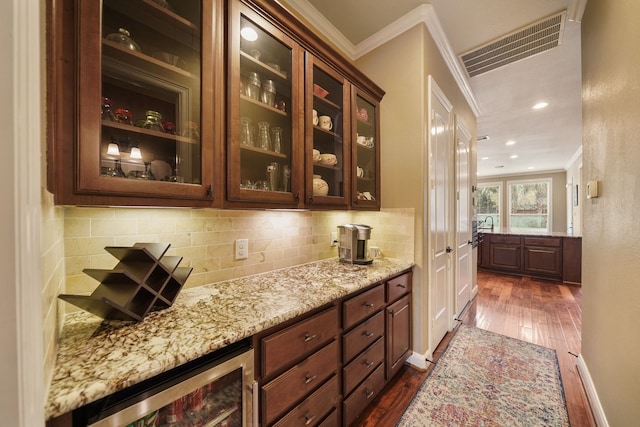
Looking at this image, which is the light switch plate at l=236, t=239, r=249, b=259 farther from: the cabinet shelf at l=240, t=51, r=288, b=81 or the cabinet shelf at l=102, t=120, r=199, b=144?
the cabinet shelf at l=240, t=51, r=288, b=81

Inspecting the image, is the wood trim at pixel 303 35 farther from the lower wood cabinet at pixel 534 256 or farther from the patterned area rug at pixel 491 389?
the lower wood cabinet at pixel 534 256

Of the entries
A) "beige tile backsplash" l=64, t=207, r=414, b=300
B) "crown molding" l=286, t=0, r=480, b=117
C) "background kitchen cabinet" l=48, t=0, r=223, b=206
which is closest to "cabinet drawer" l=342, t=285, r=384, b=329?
"beige tile backsplash" l=64, t=207, r=414, b=300

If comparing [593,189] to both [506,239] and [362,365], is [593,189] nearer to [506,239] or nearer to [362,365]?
[362,365]

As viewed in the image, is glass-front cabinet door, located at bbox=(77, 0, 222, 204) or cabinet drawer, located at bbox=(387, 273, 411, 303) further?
cabinet drawer, located at bbox=(387, 273, 411, 303)

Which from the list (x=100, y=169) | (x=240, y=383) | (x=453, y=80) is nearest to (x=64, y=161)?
(x=100, y=169)

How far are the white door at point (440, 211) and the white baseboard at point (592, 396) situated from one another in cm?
94

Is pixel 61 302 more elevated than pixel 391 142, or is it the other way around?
pixel 391 142

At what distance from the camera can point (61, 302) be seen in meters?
0.84

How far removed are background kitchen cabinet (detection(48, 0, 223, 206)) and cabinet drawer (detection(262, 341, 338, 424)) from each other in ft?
2.57

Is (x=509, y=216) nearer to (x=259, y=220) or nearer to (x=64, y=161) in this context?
(x=259, y=220)

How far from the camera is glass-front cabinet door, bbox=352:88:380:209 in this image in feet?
6.11

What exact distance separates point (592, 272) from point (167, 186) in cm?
259

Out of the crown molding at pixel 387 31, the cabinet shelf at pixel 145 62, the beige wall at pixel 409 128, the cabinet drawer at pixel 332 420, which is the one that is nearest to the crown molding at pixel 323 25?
the crown molding at pixel 387 31

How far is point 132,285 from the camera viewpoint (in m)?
0.87
